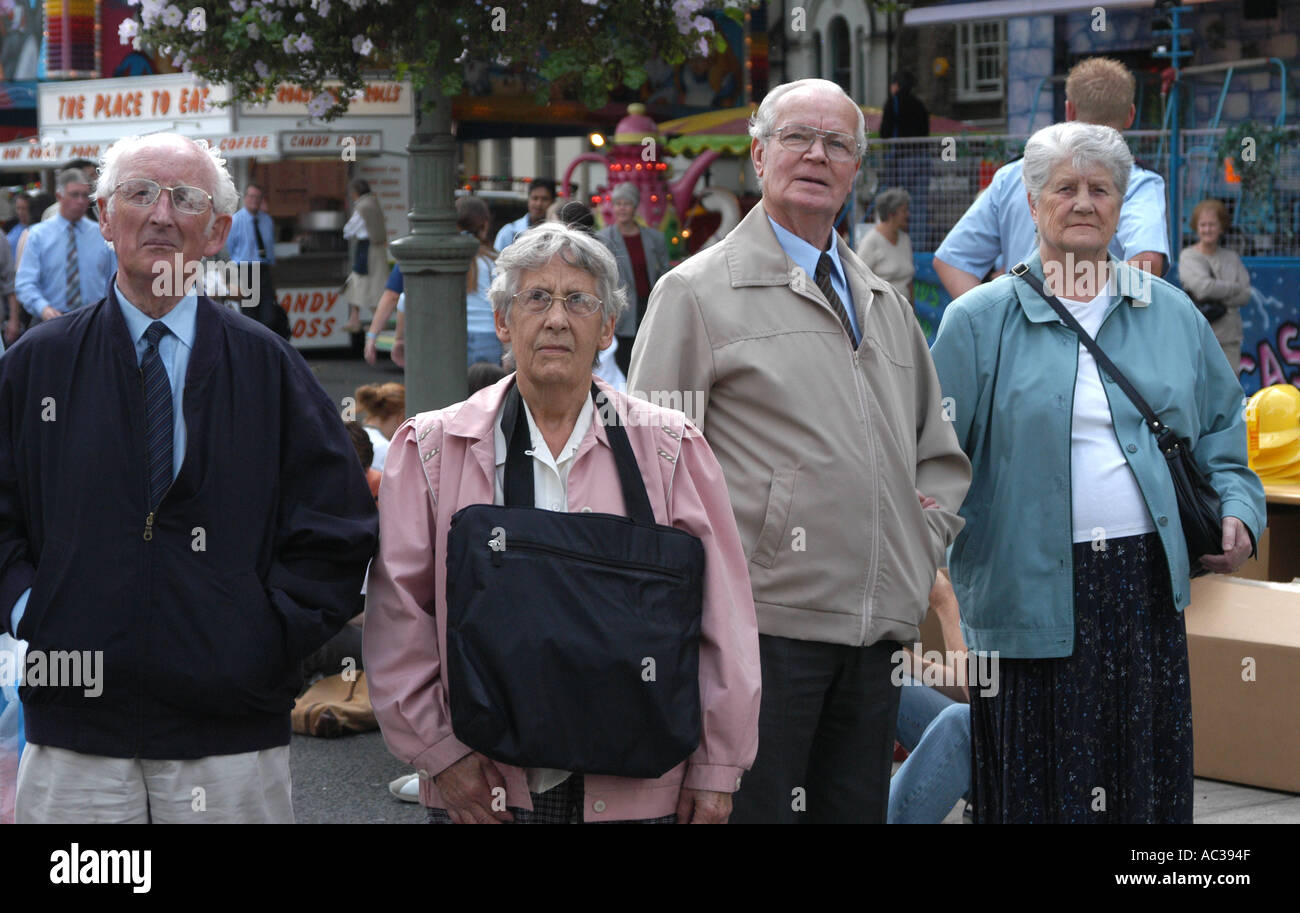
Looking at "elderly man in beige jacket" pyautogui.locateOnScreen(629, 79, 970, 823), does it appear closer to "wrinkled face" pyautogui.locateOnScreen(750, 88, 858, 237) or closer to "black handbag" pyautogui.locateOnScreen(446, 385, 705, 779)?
"wrinkled face" pyautogui.locateOnScreen(750, 88, 858, 237)

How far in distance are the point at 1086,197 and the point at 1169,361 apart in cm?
46

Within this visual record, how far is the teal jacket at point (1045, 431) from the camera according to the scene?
4000mm

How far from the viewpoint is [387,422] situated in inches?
317

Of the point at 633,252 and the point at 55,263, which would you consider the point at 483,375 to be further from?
the point at 55,263

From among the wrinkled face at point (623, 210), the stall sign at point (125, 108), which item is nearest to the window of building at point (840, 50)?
the stall sign at point (125, 108)

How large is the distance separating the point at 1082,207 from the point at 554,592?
183 centimetres

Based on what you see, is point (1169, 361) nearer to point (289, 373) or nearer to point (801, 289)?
point (801, 289)

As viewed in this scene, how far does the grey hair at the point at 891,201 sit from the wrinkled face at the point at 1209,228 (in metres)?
3.34

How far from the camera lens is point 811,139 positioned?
384 centimetres

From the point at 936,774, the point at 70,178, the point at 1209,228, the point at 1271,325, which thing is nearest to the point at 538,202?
the point at 70,178

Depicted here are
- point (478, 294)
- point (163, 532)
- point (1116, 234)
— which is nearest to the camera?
point (163, 532)

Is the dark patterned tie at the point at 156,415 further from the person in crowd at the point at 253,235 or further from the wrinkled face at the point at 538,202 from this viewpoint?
the person in crowd at the point at 253,235

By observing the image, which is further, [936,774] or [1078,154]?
[936,774]

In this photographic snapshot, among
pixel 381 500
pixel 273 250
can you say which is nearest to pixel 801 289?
pixel 381 500
